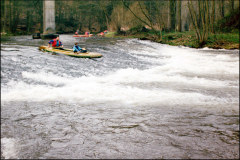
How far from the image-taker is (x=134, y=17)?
2917cm

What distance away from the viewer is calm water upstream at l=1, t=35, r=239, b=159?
370 cm

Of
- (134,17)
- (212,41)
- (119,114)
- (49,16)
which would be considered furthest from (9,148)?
(49,16)

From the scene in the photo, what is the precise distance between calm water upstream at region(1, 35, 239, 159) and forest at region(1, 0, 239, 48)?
35.7 feet

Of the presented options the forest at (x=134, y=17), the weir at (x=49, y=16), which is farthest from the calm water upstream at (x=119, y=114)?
the weir at (x=49, y=16)

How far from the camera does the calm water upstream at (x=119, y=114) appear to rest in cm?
370

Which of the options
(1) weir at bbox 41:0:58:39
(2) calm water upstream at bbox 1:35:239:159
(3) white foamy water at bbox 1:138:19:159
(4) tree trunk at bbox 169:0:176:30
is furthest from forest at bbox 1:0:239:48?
(3) white foamy water at bbox 1:138:19:159

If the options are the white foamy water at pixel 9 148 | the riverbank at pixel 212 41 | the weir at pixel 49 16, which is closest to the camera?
the white foamy water at pixel 9 148

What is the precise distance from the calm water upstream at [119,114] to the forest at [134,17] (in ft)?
35.7

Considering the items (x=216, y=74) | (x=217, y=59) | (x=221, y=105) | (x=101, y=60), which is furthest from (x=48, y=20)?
(x=221, y=105)

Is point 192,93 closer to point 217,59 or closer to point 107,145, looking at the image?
point 107,145

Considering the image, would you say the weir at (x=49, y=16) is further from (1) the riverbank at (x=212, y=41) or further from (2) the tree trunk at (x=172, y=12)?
(1) the riverbank at (x=212, y=41)

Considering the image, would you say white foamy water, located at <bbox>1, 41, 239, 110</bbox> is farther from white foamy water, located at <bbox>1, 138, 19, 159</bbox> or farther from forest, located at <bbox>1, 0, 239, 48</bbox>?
forest, located at <bbox>1, 0, 239, 48</bbox>

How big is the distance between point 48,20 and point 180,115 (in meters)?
27.1

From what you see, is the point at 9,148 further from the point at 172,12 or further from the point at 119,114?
the point at 172,12
